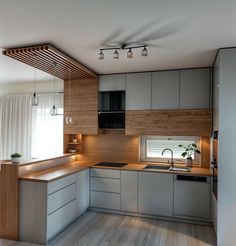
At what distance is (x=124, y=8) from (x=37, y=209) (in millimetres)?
2664

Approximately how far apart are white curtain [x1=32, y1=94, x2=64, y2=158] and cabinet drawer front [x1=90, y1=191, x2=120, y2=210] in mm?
1604

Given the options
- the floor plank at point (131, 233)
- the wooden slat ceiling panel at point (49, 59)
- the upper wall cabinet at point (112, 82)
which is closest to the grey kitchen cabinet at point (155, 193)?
the floor plank at point (131, 233)

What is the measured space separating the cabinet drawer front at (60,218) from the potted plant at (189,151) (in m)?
2.17

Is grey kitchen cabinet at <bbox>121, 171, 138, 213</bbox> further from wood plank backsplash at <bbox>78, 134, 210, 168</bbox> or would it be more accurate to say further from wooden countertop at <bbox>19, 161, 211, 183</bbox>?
wood plank backsplash at <bbox>78, 134, 210, 168</bbox>

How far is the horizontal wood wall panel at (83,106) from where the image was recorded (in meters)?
4.45

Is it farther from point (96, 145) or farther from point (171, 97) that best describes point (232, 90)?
point (96, 145)

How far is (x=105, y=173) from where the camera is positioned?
402 centimetres

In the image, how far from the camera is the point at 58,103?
5258 millimetres

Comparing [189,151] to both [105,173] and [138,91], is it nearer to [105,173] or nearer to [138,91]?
[138,91]

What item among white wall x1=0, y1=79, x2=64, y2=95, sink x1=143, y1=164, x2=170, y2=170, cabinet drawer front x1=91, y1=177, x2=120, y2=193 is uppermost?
white wall x1=0, y1=79, x2=64, y2=95

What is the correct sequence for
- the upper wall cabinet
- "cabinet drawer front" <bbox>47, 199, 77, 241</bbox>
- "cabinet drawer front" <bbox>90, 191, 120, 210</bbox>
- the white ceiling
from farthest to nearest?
the upper wall cabinet → "cabinet drawer front" <bbox>90, 191, 120, 210</bbox> → "cabinet drawer front" <bbox>47, 199, 77, 241</bbox> → the white ceiling

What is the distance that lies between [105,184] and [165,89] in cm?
209

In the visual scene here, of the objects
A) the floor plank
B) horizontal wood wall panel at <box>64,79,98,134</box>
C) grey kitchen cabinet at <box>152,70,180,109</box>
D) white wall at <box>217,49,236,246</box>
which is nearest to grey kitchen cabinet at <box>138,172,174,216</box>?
the floor plank

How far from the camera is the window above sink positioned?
13.8 feet
